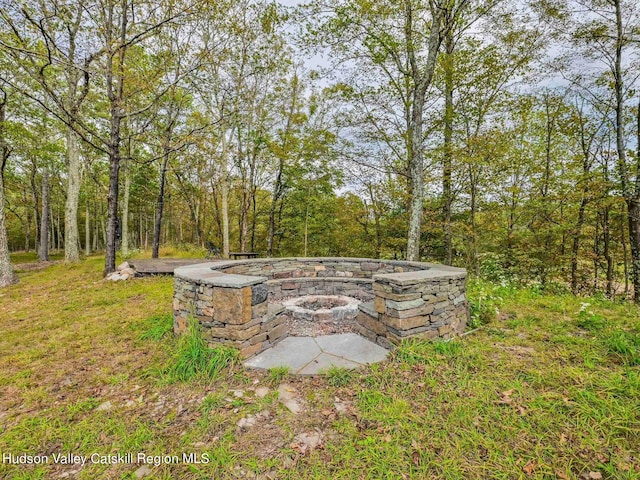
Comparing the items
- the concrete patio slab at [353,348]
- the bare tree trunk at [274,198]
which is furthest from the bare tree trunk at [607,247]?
the bare tree trunk at [274,198]

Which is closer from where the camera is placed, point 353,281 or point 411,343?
point 411,343

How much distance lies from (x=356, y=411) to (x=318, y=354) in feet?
2.68

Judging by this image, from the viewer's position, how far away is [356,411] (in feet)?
6.31

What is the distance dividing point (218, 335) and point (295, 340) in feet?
2.88

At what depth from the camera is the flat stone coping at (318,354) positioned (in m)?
2.47

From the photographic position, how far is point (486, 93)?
723 centimetres

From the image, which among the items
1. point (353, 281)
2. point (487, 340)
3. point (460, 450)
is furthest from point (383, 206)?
point (460, 450)

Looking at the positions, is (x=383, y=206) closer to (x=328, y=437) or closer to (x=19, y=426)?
(x=328, y=437)

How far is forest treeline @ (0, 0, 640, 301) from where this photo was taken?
5797 millimetres

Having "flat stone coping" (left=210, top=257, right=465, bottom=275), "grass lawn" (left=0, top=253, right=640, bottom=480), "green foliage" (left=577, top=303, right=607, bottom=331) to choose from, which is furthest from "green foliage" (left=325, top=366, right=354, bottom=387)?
"green foliage" (left=577, top=303, right=607, bottom=331)

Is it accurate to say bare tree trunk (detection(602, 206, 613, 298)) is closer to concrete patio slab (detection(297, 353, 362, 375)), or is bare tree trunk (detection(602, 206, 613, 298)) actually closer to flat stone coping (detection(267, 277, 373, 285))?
flat stone coping (detection(267, 277, 373, 285))

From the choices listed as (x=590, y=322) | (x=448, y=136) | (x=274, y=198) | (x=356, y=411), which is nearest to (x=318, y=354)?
(x=356, y=411)

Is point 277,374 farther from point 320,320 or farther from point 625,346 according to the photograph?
point 625,346

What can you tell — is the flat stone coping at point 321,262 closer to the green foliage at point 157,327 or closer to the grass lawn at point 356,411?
the green foliage at point 157,327
